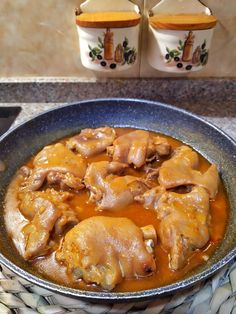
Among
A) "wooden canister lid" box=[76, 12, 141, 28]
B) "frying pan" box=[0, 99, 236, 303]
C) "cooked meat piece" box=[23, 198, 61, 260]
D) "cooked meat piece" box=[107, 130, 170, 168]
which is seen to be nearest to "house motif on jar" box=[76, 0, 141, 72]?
"wooden canister lid" box=[76, 12, 141, 28]

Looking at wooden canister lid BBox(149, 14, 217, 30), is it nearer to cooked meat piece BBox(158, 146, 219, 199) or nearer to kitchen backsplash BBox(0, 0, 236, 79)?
kitchen backsplash BBox(0, 0, 236, 79)

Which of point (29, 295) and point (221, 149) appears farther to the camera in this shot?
point (221, 149)

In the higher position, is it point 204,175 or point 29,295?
point 204,175

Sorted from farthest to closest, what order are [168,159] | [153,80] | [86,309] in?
1. [153,80]
2. [168,159]
3. [86,309]

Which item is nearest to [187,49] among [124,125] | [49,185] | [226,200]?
[124,125]

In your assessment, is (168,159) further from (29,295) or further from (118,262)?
(29,295)
